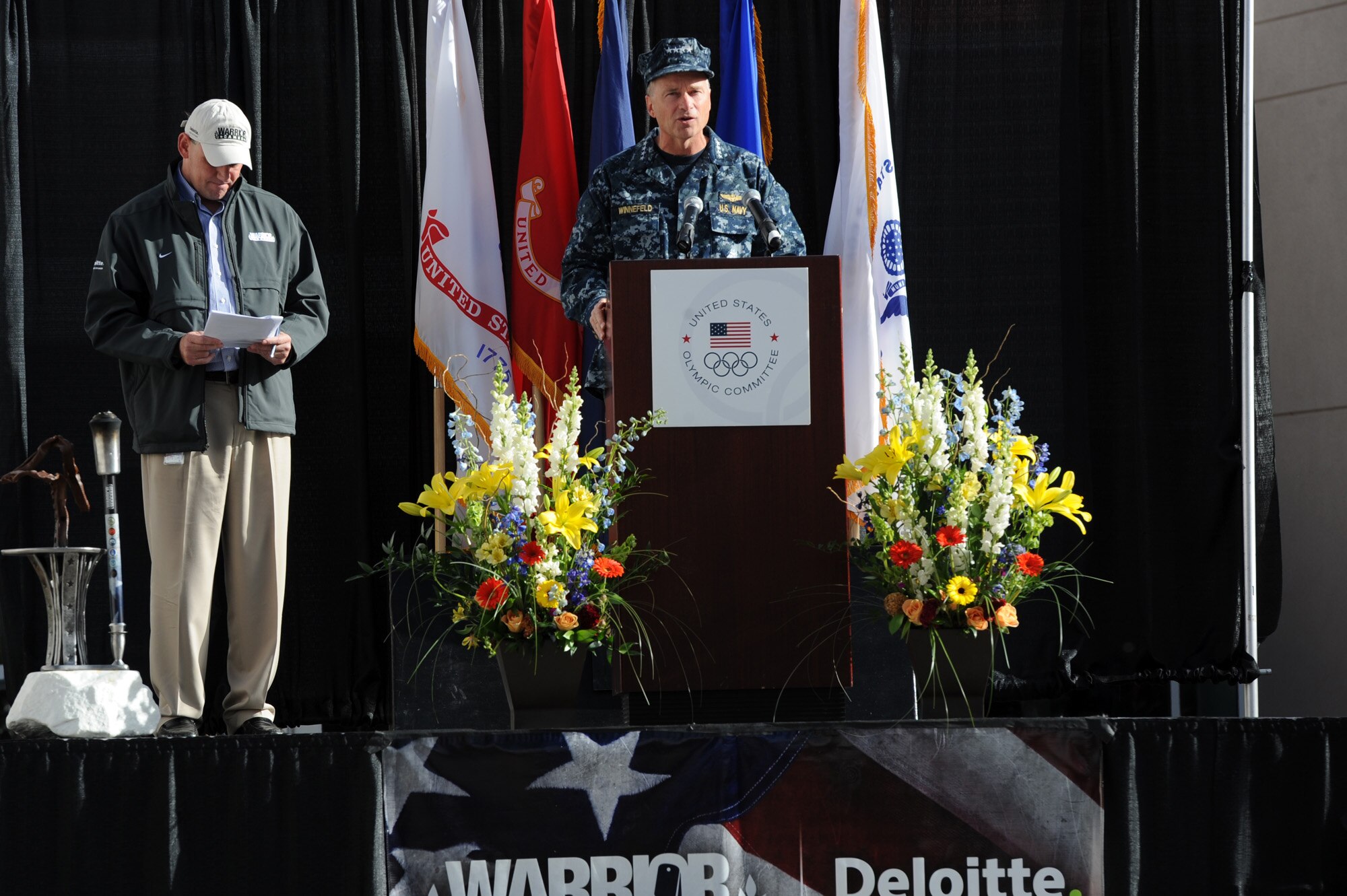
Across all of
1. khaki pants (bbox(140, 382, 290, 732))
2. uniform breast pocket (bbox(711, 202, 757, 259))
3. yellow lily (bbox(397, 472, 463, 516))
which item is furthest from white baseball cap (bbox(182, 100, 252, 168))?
uniform breast pocket (bbox(711, 202, 757, 259))

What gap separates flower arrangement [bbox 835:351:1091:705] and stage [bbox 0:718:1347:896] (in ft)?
0.90

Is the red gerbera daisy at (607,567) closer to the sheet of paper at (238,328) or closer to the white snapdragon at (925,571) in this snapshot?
the white snapdragon at (925,571)

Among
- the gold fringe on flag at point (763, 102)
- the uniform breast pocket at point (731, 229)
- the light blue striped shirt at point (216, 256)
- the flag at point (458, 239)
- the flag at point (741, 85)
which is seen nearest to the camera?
the light blue striped shirt at point (216, 256)

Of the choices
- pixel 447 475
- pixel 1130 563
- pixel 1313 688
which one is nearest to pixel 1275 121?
pixel 1130 563

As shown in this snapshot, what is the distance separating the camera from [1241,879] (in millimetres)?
2746

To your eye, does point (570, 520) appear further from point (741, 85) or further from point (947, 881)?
point (741, 85)

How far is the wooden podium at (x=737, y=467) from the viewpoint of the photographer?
9.71 ft

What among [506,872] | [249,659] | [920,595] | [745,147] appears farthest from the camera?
[745,147]

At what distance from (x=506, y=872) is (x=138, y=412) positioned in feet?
5.03

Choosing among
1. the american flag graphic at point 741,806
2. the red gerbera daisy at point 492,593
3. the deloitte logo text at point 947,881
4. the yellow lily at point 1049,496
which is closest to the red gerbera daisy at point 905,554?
the yellow lily at point 1049,496

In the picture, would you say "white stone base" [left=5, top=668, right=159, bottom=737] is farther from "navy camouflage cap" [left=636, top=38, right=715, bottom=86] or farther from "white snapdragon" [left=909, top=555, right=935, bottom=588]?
"navy camouflage cap" [left=636, top=38, right=715, bottom=86]

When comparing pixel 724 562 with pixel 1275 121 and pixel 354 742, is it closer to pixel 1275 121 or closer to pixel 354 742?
pixel 354 742

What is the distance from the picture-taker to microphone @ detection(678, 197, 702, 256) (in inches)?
118

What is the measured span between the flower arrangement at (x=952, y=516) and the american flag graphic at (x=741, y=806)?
0.87ft
